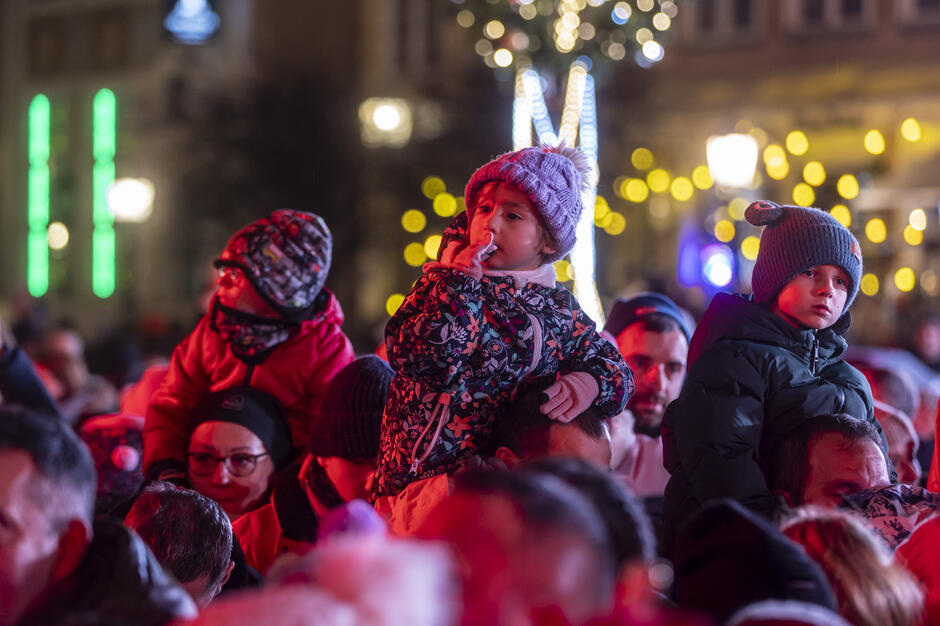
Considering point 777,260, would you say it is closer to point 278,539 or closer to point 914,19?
point 278,539

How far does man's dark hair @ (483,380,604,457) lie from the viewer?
3.26 meters

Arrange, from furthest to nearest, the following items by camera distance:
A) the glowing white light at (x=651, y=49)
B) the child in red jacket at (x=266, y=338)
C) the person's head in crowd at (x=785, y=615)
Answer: the glowing white light at (x=651, y=49) → the child in red jacket at (x=266, y=338) → the person's head in crowd at (x=785, y=615)

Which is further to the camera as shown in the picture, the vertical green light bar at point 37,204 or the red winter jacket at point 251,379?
the vertical green light bar at point 37,204

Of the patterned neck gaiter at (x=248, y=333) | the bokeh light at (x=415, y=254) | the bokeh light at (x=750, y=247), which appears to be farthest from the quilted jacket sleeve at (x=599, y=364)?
the bokeh light at (x=415, y=254)

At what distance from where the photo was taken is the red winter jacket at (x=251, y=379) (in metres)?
4.46

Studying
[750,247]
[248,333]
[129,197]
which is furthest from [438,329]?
[129,197]

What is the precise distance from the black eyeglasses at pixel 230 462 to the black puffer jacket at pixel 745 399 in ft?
5.07

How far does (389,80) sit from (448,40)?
1.87 m

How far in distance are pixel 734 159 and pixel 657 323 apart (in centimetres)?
899

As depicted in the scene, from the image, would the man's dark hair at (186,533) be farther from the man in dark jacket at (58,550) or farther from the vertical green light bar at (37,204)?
the vertical green light bar at (37,204)

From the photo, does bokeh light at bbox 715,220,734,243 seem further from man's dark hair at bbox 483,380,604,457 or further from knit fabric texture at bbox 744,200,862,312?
man's dark hair at bbox 483,380,604,457

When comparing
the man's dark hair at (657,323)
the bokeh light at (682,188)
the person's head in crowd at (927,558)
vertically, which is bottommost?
the person's head in crowd at (927,558)

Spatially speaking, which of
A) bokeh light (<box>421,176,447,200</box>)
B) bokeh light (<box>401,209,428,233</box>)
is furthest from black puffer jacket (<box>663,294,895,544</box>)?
bokeh light (<box>401,209,428,233</box>)

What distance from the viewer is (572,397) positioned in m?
3.29
